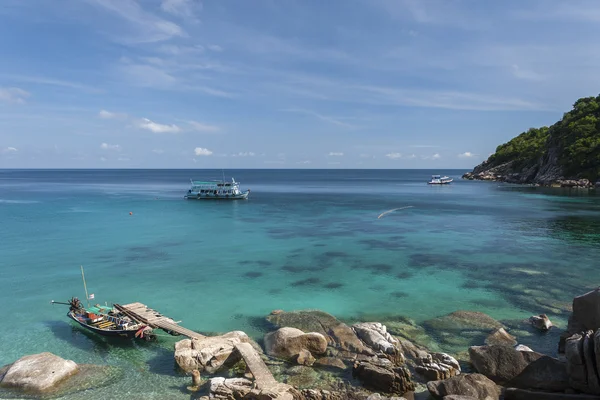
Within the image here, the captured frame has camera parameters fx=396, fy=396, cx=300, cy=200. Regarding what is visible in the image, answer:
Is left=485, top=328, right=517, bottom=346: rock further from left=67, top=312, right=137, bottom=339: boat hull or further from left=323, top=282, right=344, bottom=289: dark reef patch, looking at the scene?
left=67, top=312, right=137, bottom=339: boat hull

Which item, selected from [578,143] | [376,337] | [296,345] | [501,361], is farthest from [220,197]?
[578,143]

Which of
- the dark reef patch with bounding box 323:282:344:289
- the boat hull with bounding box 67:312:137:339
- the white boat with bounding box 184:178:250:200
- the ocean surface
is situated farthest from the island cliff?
the boat hull with bounding box 67:312:137:339

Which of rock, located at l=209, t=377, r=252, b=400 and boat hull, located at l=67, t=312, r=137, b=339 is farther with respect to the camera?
boat hull, located at l=67, t=312, r=137, b=339

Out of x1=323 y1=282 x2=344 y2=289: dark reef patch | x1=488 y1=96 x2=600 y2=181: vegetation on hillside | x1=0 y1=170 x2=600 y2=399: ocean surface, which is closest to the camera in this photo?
x1=0 y1=170 x2=600 y2=399: ocean surface

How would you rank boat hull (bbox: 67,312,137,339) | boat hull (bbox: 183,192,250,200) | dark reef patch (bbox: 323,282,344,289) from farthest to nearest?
boat hull (bbox: 183,192,250,200), dark reef patch (bbox: 323,282,344,289), boat hull (bbox: 67,312,137,339)

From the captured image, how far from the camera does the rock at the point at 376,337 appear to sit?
18.1 metres

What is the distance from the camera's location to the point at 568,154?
12050 cm

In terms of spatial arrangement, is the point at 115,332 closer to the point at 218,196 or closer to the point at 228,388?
the point at 228,388

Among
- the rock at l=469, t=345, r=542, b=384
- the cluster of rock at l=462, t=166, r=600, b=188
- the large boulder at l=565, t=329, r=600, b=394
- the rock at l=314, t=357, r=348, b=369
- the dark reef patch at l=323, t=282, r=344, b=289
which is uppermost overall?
the cluster of rock at l=462, t=166, r=600, b=188

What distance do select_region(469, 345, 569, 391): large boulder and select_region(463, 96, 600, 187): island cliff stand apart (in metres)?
120

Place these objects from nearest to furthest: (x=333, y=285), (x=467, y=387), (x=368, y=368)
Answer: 1. (x=467, y=387)
2. (x=368, y=368)
3. (x=333, y=285)

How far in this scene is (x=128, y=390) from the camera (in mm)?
16250

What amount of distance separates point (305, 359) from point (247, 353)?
2588 mm

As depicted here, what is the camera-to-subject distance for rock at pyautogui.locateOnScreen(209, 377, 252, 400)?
1466 centimetres
